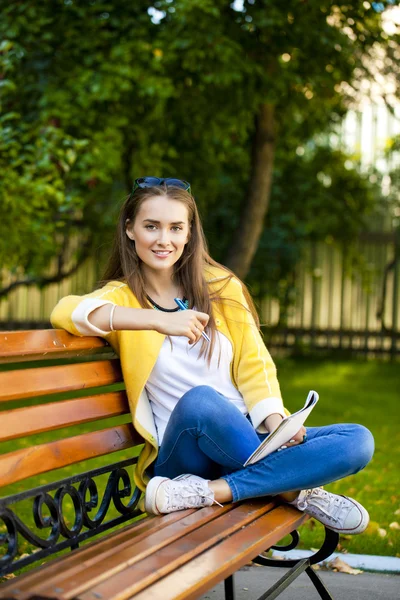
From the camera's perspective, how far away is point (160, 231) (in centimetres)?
313

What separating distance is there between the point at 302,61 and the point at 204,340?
18.4 ft

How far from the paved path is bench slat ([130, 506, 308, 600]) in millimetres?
700

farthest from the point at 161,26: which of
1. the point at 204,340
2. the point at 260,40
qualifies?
the point at 204,340

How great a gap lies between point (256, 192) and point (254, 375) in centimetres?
630

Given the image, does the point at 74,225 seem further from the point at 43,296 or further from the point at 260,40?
the point at 260,40

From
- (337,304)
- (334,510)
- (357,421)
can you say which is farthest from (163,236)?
(337,304)

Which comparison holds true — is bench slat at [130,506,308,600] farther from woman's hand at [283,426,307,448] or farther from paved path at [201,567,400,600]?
paved path at [201,567,400,600]

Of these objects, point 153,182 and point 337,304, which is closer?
point 153,182

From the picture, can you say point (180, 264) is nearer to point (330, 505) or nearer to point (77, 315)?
point (77, 315)

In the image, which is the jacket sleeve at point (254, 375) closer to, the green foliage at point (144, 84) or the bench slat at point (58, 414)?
the bench slat at point (58, 414)

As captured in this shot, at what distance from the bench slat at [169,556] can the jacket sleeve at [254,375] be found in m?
0.41

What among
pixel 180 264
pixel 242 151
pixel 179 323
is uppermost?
pixel 242 151

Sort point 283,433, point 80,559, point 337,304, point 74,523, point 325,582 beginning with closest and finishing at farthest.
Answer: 1. point 80,559
2. point 283,433
3. point 74,523
4. point 325,582
5. point 337,304

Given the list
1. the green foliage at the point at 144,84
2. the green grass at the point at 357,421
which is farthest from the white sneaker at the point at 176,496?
the green foliage at the point at 144,84
